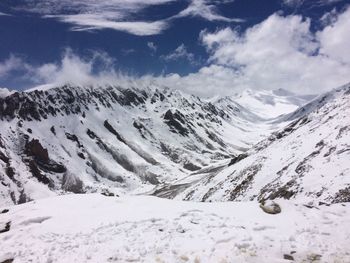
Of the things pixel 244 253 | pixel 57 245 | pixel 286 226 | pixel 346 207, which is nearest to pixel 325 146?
pixel 346 207

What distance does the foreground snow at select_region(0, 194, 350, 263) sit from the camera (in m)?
18.3

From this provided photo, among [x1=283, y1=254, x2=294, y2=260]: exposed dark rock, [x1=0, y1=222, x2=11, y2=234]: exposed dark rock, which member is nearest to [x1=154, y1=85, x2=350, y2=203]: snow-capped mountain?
[x1=283, y1=254, x2=294, y2=260]: exposed dark rock

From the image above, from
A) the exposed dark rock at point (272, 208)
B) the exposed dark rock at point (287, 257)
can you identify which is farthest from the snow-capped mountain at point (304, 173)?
the exposed dark rock at point (287, 257)

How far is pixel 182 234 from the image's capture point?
20.7m

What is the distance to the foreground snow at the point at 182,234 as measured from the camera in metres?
18.3

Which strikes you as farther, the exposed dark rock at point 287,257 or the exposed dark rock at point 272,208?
the exposed dark rock at point 272,208

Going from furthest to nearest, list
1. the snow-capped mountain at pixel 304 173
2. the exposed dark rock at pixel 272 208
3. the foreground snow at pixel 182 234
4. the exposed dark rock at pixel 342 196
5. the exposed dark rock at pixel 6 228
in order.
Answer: the snow-capped mountain at pixel 304 173
the exposed dark rock at pixel 342 196
the exposed dark rock at pixel 6 228
the exposed dark rock at pixel 272 208
the foreground snow at pixel 182 234

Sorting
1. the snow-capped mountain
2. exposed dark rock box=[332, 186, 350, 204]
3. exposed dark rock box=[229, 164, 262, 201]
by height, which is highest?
exposed dark rock box=[332, 186, 350, 204]

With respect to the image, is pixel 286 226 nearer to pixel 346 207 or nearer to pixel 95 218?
pixel 346 207

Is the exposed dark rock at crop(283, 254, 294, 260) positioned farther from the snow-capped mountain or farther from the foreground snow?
the snow-capped mountain

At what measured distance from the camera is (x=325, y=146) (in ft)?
174

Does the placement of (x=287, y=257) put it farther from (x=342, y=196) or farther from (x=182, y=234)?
(x=342, y=196)

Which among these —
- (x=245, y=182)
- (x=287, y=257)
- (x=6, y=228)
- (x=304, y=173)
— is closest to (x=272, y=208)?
(x=287, y=257)

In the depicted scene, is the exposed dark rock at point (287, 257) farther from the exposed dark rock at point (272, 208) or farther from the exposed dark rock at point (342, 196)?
the exposed dark rock at point (342, 196)
